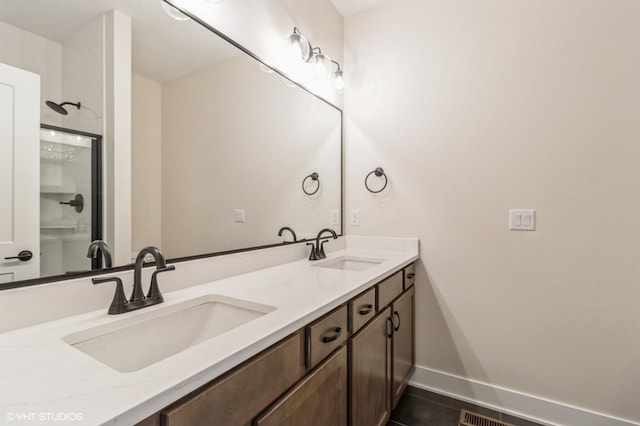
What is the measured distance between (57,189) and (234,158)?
74cm

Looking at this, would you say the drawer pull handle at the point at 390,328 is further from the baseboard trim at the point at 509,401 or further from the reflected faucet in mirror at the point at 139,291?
the reflected faucet in mirror at the point at 139,291

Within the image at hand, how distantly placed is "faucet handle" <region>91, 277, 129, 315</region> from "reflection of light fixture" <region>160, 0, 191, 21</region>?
100cm

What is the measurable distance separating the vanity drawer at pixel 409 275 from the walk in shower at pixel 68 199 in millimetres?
1553

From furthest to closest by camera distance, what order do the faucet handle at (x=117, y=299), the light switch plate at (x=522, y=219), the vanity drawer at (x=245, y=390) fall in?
the light switch plate at (x=522, y=219) < the faucet handle at (x=117, y=299) < the vanity drawer at (x=245, y=390)

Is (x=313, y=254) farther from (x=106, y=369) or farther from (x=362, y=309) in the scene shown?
(x=106, y=369)

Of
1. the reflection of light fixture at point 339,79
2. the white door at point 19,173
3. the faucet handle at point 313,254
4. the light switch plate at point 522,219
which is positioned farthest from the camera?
the reflection of light fixture at point 339,79

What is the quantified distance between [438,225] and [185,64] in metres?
1.67

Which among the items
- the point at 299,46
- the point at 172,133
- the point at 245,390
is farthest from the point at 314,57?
the point at 245,390

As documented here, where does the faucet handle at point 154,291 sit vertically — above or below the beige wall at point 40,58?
below

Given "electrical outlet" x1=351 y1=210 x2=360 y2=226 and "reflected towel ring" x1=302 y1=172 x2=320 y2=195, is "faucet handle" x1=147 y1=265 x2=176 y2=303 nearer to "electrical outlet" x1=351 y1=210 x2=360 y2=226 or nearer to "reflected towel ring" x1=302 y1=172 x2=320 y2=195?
"reflected towel ring" x1=302 y1=172 x2=320 y2=195

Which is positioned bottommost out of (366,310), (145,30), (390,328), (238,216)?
(390,328)

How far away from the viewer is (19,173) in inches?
30.8

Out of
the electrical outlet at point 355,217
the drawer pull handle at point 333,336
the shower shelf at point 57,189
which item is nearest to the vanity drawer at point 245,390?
the drawer pull handle at point 333,336

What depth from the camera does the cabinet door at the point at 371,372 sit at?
120 centimetres
